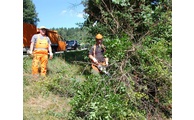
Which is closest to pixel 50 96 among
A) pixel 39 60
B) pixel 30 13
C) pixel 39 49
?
pixel 39 60

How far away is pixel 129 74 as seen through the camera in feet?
16.2

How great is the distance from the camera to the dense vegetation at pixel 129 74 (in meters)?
4.46

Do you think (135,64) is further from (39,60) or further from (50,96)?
(39,60)

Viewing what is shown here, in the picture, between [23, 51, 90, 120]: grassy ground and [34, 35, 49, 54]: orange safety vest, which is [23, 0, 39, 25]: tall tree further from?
[23, 51, 90, 120]: grassy ground

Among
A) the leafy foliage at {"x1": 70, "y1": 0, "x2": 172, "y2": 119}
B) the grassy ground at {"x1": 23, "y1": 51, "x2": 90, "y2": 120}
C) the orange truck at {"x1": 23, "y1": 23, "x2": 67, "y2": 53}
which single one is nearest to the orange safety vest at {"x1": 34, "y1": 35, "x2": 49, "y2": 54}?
the grassy ground at {"x1": 23, "y1": 51, "x2": 90, "y2": 120}

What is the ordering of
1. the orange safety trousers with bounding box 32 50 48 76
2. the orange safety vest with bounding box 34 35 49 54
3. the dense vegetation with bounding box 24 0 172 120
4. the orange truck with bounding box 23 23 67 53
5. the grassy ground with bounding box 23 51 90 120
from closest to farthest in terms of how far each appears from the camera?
the dense vegetation with bounding box 24 0 172 120
the grassy ground with bounding box 23 51 90 120
the orange safety trousers with bounding box 32 50 48 76
the orange safety vest with bounding box 34 35 49 54
the orange truck with bounding box 23 23 67 53

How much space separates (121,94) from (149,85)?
2.74ft

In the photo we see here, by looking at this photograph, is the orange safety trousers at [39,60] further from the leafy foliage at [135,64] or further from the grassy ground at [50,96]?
the leafy foliage at [135,64]

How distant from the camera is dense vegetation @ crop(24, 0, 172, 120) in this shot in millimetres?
4461

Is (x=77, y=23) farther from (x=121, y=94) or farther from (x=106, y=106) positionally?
(x=106, y=106)

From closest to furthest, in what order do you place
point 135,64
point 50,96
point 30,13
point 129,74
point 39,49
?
point 129,74, point 135,64, point 50,96, point 39,49, point 30,13

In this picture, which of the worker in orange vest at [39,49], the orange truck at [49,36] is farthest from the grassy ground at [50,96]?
the orange truck at [49,36]
